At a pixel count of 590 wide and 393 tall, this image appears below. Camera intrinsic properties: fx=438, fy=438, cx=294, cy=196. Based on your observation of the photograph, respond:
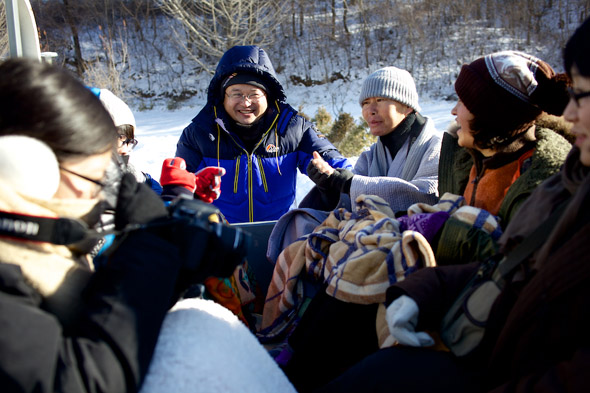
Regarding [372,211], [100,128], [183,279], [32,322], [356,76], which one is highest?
[100,128]

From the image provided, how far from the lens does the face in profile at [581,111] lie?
1110 mm

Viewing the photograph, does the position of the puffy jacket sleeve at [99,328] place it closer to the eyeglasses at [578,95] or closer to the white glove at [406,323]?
the white glove at [406,323]

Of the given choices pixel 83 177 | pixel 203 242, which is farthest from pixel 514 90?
pixel 83 177

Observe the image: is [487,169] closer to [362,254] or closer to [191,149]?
[362,254]

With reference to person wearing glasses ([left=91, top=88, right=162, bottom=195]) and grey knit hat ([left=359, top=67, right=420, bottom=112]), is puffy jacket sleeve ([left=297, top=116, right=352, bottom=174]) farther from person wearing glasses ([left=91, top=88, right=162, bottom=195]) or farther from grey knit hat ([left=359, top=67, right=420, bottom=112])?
person wearing glasses ([left=91, top=88, right=162, bottom=195])

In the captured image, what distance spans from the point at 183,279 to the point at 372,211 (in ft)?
3.31

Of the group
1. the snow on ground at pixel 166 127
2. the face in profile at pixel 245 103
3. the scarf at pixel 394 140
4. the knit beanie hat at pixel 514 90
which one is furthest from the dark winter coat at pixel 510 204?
the snow on ground at pixel 166 127

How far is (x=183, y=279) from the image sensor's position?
125 cm

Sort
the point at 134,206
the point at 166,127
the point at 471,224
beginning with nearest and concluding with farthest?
the point at 134,206 < the point at 471,224 < the point at 166,127

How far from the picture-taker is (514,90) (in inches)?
70.0

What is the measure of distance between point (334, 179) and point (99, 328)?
5.88 ft

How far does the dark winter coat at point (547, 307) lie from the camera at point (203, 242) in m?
0.60

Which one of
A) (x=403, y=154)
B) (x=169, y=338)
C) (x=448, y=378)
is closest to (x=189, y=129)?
(x=403, y=154)

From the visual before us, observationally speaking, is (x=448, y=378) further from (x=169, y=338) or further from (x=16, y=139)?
(x=16, y=139)
